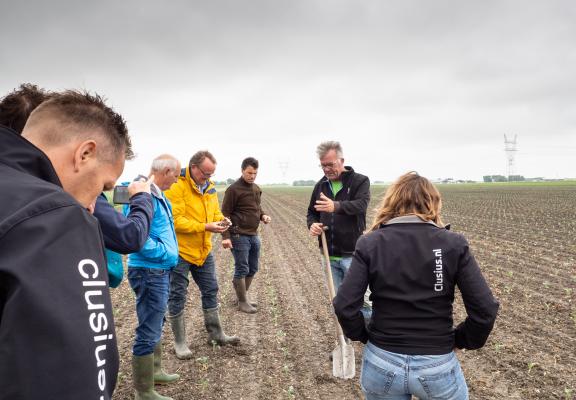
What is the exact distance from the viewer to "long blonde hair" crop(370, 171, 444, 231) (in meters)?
2.34

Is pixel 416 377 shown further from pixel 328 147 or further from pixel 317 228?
pixel 328 147

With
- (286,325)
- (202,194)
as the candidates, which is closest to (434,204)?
(202,194)

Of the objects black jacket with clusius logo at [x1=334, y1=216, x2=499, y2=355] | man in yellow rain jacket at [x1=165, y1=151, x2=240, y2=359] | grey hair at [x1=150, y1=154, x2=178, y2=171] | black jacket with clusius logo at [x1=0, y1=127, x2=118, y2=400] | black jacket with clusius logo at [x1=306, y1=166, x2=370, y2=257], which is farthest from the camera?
man in yellow rain jacket at [x1=165, y1=151, x2=240, y2=359]

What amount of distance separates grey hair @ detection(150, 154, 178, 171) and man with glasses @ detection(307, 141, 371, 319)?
171 centimetres

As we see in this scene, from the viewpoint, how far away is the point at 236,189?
6.69m

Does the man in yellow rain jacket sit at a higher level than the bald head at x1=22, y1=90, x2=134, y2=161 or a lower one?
lower

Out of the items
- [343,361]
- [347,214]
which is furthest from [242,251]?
[343,361]

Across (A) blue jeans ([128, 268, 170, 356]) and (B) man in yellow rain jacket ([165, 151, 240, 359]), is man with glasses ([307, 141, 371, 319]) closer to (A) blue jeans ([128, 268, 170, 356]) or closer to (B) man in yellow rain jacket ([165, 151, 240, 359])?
(B) man in yellow rain jacket ([165, 151, 240, 359])

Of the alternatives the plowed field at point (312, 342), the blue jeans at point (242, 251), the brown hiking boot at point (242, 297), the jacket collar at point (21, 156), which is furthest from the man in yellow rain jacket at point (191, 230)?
the jacket collar at point (21, 156)

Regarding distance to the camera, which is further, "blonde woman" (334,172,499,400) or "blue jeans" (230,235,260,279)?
"blue jeans" (230,235,260,279)

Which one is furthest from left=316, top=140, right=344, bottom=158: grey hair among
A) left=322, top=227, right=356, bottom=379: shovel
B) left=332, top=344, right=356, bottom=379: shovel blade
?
left=332, top=344, right=356, bottom=379: shovel blade

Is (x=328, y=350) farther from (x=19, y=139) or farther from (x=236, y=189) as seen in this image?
(x=19, y=139)

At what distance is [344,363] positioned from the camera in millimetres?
4211

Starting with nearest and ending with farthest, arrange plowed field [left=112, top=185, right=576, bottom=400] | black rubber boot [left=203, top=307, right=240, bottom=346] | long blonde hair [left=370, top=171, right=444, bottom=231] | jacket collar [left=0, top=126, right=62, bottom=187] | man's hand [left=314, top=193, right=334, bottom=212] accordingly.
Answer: jacket collar [left=0, top=126, right=62, bottom=187], long blonde hair [left=370, top=171, right=444, bottom=231], plowed field [left=112, top=185, right=576, bottom=400], man's hand [left=314, top=193, right=334, bottom=212], black rubber boot [left=203, top=307, right=240, bottom=346]
